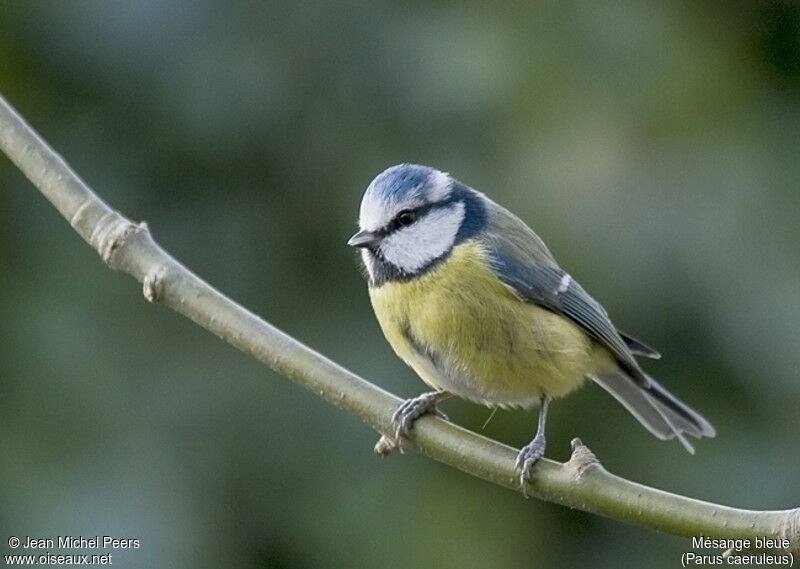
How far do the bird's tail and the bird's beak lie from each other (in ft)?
1.77

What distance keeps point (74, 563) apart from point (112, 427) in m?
0.32

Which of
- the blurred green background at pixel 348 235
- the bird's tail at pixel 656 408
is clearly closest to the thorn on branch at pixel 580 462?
the bird's tail at pixel 656 408

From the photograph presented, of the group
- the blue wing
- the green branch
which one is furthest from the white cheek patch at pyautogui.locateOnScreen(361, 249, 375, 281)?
the green branch

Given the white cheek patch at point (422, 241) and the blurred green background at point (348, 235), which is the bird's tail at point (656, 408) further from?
the white cheek patch at point (422, 241)

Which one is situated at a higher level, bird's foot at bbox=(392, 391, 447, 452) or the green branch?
the green branch

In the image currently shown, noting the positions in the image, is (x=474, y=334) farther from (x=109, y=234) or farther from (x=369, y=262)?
(x=109, y=234)

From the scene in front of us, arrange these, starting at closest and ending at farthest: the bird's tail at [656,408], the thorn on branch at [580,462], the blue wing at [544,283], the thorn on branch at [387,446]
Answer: the thorn on branch at [580,462], the thorn on branch at [387,446], the blue wing at [544,283], the bird's tail at [656,408]

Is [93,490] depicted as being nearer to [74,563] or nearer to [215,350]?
[74,563]

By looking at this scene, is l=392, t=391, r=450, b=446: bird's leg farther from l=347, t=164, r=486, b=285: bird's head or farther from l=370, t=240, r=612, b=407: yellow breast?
l=347, t=164, r=486, b=285: bird's head

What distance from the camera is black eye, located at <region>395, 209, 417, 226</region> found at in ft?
5.58

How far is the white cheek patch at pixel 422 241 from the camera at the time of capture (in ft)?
5.61

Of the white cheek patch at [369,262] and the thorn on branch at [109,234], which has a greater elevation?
the thorn on branch at [109,234]

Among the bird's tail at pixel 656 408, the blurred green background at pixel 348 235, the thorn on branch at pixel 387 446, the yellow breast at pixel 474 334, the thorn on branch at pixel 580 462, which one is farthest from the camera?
the blurred green background at pixel 348 235

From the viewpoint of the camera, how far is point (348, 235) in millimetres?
2205
